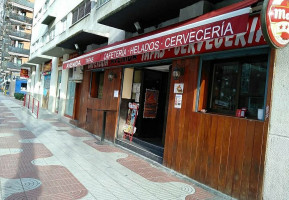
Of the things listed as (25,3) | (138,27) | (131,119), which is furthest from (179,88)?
(25,3)

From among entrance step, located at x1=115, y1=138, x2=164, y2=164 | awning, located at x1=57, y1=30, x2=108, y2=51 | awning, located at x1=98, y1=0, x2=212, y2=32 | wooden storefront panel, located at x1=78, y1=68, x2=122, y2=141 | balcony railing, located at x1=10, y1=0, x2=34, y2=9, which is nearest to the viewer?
awning, located at x1=98, y1=0, x2=212, y2=32

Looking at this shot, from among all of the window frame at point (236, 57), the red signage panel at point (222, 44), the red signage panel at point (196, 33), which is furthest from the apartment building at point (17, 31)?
the window frame at point (236, 57)

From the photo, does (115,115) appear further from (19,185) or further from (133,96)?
(19,185)

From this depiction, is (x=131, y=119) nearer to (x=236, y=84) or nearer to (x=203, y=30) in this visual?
(x=236, y=84)

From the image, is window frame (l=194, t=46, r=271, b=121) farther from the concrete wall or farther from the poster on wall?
the poster on wall

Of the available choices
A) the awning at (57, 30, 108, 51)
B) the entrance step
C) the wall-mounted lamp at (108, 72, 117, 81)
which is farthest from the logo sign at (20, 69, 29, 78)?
the entrance step

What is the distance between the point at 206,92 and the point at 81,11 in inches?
435

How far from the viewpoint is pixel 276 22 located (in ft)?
10.2

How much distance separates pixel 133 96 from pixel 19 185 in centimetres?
511

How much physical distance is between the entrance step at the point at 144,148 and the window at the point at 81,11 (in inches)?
320

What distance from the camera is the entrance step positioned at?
6.33 metres

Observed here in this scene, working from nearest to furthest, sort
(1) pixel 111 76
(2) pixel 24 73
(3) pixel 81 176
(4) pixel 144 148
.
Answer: (3) pixel 81 176, (4) pixel 144 148, (1) pixel 111 76, (2) pixel 24 73

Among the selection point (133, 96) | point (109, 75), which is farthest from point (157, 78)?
point (109, 75)

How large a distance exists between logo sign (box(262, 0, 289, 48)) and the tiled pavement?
287cm
